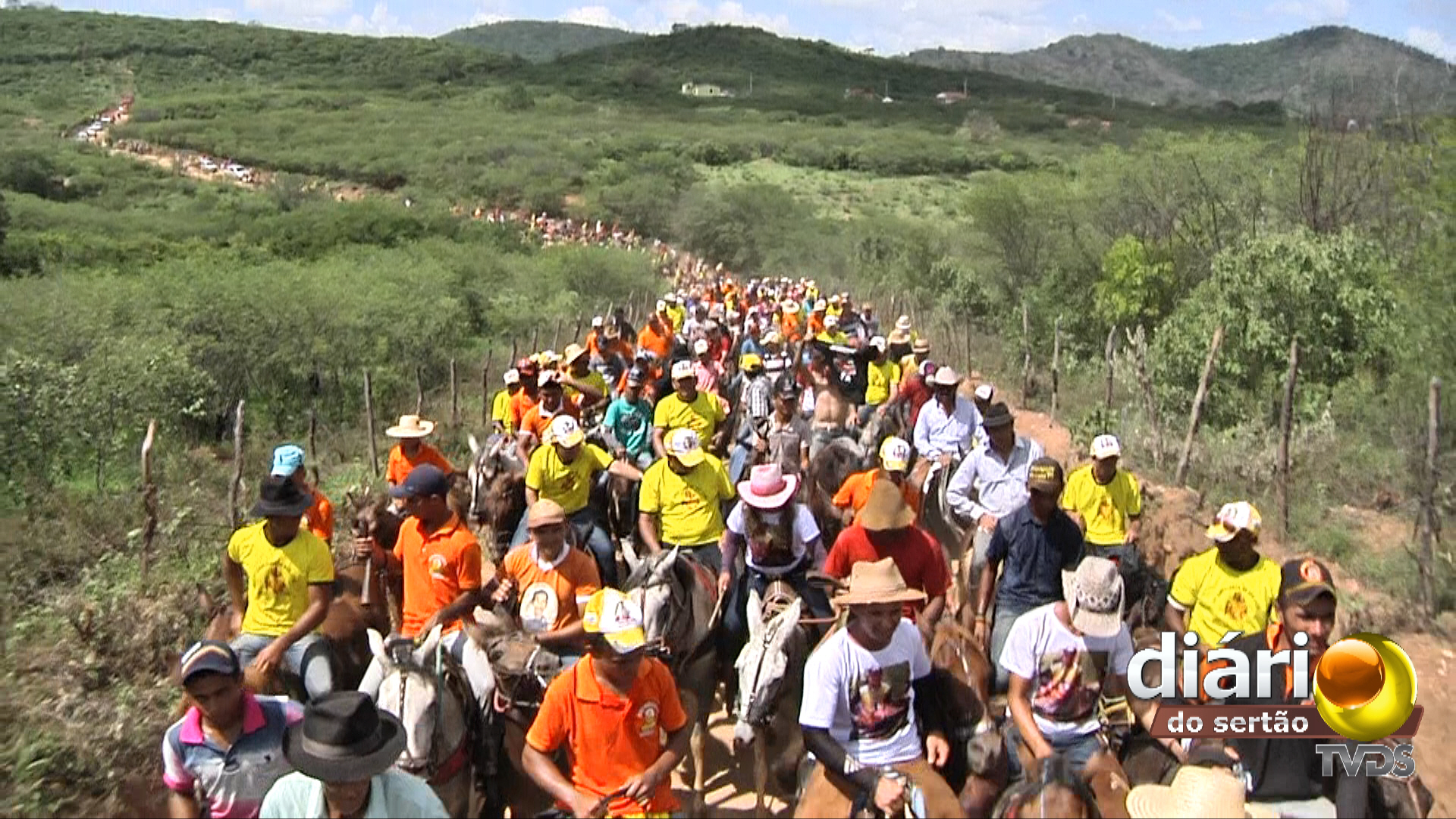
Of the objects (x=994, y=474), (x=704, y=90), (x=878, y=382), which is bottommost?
(x=878, y=382)

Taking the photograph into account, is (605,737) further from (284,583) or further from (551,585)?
(284,583)

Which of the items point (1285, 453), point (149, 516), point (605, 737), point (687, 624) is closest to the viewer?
point (605, 737)

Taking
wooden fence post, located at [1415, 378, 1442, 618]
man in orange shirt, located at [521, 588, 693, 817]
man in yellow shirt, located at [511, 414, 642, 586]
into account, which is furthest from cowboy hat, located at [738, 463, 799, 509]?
wooden fence post, located at [1415, 378, 1442, 618]

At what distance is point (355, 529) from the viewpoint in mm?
7090

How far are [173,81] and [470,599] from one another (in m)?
119

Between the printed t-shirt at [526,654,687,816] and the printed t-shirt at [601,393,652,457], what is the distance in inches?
218

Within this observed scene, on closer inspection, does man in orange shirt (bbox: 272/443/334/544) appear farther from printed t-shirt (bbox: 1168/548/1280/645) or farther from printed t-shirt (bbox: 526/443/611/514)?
printed t-shirt (bbox: 1168/548/1280/645)

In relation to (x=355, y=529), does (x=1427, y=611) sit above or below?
below

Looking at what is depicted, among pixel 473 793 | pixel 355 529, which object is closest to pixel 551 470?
pixel 355 529

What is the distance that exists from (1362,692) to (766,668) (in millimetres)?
2790

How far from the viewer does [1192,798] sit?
3432 millimetres

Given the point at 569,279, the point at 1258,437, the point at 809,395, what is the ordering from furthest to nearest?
the point at 569,279
the point at 1258,437
the point at 809,395

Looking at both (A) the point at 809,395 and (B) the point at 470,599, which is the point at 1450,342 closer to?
(A) the point at 809,395

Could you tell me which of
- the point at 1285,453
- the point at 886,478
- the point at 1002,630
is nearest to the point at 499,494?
the point at 886,478
